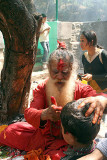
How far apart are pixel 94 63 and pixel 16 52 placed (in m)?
1.49

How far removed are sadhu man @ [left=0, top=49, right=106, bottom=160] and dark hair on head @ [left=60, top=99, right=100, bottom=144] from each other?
29 cm

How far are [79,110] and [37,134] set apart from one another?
91 centimetres

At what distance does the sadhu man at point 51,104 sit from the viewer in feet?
6.19

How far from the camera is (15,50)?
2453 millimetres

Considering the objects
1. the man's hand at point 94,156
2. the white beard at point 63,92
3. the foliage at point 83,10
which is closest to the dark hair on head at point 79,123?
the man's hand at point 94,156

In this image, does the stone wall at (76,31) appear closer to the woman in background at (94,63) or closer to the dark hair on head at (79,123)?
the woman in background at (94,63)

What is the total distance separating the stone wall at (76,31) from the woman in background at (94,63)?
454cm

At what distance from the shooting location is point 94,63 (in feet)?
10.5

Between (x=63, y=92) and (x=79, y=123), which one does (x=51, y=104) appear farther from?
(x=79, y=123)

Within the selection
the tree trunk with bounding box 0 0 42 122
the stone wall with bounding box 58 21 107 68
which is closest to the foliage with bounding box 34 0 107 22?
the stone wall with bounding box 58 21 107 68

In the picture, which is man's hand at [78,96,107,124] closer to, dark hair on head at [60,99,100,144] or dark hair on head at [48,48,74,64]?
dark hair on head at [60,99,100,144]

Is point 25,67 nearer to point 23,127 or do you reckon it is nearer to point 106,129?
point 23,127

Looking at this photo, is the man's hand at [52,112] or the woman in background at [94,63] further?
the woman in background at [94,63]

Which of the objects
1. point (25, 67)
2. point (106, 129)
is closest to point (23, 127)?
point (25, 67)
